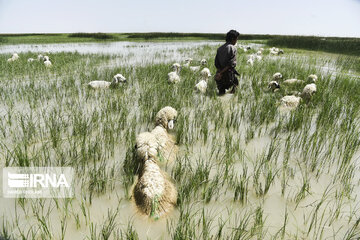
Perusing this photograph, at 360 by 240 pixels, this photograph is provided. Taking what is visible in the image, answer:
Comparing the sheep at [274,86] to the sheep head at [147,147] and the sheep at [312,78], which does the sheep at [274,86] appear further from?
the sheep head at [147,147]

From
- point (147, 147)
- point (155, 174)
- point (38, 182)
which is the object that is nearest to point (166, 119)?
point (147, 147)

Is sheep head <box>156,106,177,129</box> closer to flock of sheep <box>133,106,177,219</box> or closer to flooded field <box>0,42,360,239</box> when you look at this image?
flooded field <box>0,42,360,239</box>

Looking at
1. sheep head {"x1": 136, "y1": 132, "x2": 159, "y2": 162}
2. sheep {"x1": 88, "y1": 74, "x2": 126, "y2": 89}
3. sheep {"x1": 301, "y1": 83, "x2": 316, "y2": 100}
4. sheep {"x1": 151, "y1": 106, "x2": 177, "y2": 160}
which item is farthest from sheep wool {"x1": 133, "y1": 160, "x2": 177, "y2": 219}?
sheep {"x1": 301, "y1": 83, "x2": 316, "y2": 100}

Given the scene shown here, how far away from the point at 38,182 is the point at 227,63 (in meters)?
5.14

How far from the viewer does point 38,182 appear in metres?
2.28

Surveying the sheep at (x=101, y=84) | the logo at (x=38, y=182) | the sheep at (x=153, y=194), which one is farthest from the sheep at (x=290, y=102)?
the sheep at (x=101, y=84)

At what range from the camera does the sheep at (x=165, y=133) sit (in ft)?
9.29

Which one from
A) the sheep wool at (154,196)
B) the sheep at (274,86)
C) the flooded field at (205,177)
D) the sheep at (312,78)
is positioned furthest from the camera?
the sheep at (312,78)

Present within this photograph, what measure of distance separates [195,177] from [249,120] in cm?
234

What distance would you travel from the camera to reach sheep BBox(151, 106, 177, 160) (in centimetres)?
283

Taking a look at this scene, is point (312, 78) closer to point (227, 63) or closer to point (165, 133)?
point (227, 63)

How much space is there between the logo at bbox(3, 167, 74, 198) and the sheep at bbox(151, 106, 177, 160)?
47.3 inches

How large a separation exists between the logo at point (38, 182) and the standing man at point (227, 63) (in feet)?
15.2

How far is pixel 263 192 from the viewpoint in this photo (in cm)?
224
